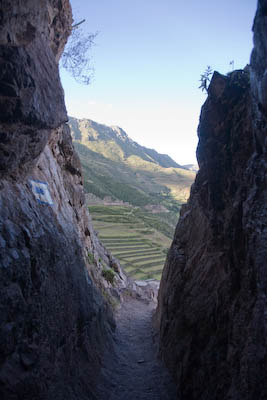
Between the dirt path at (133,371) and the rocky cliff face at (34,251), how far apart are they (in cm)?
67

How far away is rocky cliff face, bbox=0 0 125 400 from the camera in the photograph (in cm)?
459

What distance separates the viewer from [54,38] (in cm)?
1083

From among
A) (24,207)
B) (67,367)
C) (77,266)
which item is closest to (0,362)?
(67,367)

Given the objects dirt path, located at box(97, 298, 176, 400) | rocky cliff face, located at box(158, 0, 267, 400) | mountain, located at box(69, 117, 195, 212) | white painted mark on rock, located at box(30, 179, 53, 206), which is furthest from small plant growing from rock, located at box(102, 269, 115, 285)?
mountain, located at box(69, 117, 195, 212)

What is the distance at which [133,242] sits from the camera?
4638cm

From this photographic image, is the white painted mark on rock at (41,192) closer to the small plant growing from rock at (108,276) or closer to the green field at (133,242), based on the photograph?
the small plant growing from rock at (108,276)

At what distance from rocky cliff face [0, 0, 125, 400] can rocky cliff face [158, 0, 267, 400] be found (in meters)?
2.75

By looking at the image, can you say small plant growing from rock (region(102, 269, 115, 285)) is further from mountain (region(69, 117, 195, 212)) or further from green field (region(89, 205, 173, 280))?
mountain (region(69, 117, 195, 212))

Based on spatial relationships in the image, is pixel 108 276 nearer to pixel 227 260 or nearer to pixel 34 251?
pixel 227 260

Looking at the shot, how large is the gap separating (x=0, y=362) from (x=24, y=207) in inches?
115

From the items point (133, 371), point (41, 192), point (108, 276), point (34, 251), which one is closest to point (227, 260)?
point (34, 251)

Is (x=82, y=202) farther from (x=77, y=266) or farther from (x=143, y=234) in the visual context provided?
(x=143, y=234)

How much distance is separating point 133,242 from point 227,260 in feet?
133

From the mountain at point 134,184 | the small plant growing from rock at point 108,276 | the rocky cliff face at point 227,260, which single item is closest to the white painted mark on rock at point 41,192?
the rocky cliff face at point 227,260
